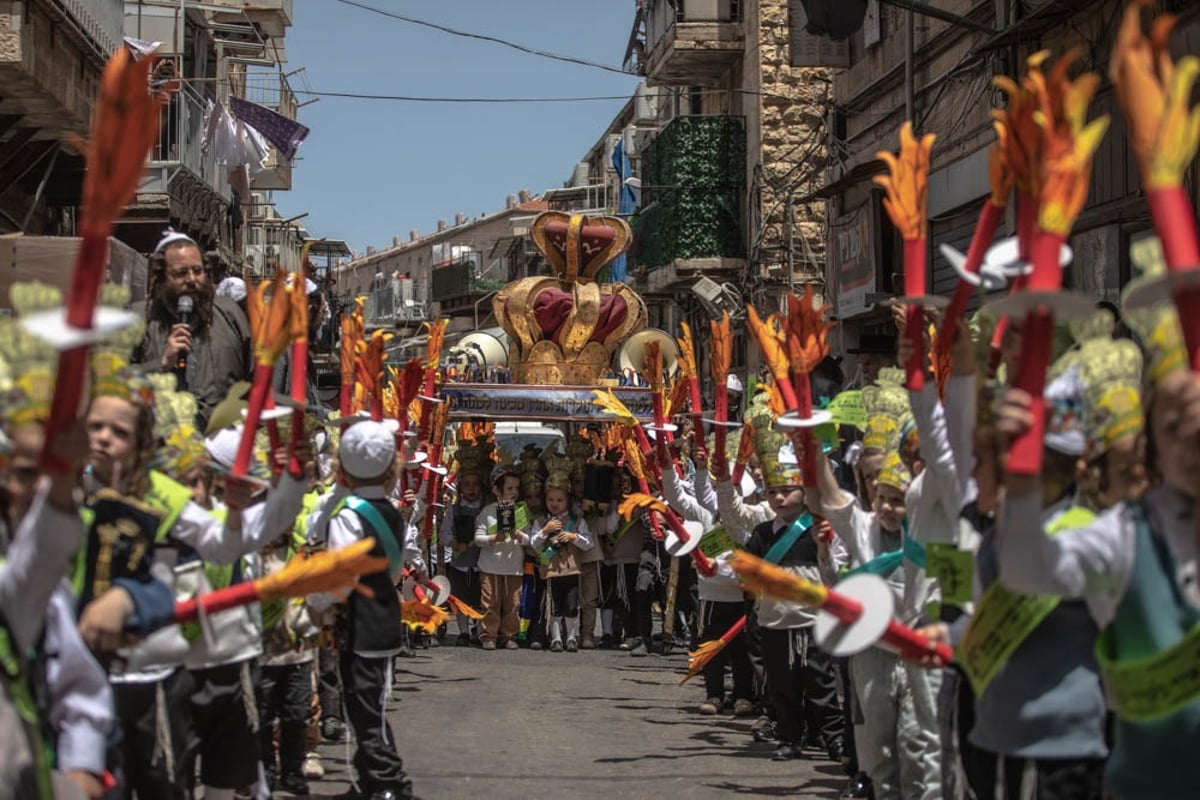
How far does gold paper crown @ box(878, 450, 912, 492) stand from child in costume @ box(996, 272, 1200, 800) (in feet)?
10.1

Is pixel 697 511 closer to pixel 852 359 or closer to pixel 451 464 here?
pixel 451 464

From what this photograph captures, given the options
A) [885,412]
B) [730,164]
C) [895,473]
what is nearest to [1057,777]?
[895,473]

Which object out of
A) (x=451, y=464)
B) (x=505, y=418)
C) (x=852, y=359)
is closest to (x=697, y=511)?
(x=505, y=418)

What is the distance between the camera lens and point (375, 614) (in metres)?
8.58

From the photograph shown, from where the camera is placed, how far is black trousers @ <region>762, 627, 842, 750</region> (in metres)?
10.8

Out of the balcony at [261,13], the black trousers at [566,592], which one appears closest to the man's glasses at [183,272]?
the black trousers at [566,592]

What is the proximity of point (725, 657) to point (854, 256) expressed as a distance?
9997 millimetres

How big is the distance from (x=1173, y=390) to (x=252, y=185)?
120 ft

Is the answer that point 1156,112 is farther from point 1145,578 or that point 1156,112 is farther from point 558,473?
point 558,473

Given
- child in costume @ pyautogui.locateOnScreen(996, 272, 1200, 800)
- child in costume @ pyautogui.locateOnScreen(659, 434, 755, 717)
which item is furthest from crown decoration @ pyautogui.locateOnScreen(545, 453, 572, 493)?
child in costume @ pyautogui.locateOnScreen(996, 272, 1200, 800)

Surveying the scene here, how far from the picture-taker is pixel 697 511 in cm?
1324

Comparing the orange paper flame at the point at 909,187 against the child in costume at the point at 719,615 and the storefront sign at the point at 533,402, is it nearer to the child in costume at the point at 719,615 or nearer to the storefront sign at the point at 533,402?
the child in costume at the point at 719,615

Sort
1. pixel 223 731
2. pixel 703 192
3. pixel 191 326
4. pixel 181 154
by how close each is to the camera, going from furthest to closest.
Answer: pixel 703 192, pixel 181 154, pixel 191 326, pixel 223 731

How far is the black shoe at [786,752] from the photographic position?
10959mm
